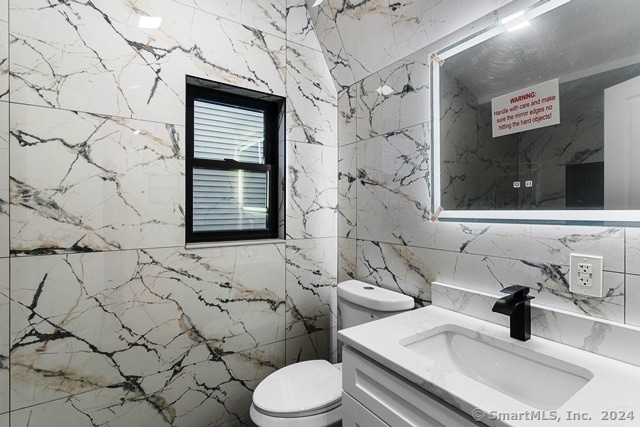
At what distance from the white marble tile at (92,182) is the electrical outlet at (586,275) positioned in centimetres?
157

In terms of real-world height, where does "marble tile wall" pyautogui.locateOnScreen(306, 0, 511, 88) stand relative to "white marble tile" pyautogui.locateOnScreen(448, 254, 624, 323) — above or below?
above

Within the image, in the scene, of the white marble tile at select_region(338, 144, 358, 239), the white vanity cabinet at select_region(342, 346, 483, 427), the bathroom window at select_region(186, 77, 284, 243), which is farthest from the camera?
the white marble tile at select_region(338, 144, 358, 239)

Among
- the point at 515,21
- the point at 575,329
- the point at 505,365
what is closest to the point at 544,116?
the point at 515,21

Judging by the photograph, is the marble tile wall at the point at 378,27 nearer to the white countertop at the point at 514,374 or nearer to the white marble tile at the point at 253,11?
the white marble tile at the point at 253,11

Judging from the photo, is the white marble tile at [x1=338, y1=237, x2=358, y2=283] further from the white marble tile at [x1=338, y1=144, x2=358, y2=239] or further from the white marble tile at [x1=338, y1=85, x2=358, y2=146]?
the white marble tile at [x1=338, y1=85, x2=358, y2=146]

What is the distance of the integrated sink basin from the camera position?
0.90 metres

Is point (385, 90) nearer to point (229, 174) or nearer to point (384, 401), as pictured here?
point (229, 174)

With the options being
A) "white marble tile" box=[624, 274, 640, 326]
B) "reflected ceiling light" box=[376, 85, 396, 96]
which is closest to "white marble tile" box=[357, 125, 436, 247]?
"reflected ceiling light" box=[376, 85, 396, 96]

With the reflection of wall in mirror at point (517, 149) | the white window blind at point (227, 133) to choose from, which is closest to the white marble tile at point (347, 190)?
the white window blind at point (227, 133)

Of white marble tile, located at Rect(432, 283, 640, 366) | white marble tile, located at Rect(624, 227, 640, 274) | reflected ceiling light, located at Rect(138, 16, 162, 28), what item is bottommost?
white marble tile, located at Rect(432, 283, 640, 366)

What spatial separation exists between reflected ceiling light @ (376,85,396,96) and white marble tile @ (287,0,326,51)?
53cm

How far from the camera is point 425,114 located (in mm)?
1451

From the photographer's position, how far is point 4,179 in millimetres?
1163

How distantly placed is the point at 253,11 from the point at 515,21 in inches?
50.0
